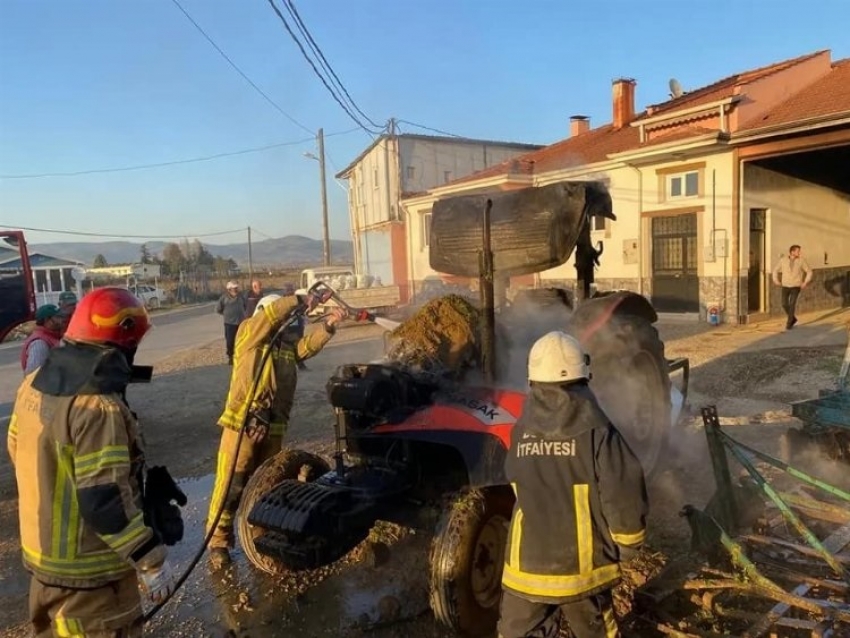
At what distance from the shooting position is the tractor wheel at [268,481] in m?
4.09

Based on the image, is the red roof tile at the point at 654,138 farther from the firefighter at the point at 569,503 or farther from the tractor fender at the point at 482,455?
the firefighter at the point at 569,503

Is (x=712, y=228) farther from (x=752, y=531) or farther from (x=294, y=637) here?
(x=294, y=637)

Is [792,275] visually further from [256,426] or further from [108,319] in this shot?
[108,319]

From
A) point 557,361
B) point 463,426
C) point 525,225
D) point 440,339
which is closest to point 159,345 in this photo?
point 440,339

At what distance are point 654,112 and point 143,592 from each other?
17120 millimetres

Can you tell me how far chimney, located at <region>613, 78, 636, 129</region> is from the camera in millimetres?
19672

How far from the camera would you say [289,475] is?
429cm

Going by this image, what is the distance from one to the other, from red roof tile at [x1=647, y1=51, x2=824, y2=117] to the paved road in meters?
13.5

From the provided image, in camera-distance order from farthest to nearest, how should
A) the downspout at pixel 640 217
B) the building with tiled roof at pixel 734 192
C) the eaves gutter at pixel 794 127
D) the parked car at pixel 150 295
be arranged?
the parked car at pixel 150 295 → the downspout at pixel 640 217 → the building with tiled roof at pixel 734 192 → the eaves gutter at pixel 794 127

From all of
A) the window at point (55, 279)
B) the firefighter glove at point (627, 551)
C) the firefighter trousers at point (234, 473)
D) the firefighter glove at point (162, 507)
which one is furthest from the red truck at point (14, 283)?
the window at point (55, 279)

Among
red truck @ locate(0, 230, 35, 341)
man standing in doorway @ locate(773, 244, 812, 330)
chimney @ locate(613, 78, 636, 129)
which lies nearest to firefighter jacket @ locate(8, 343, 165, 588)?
red truck @ locate(0, 230, 35, 341)

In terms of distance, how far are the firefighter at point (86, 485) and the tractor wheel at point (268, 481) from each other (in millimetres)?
1517

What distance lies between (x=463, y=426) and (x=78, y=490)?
1787 millimetres

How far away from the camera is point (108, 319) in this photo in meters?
2.46
